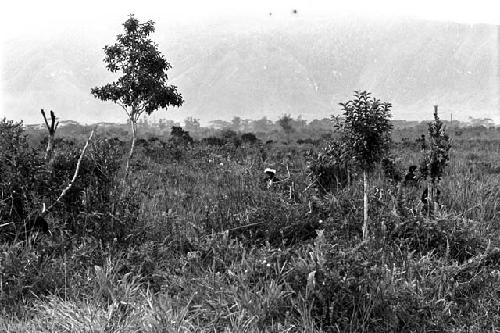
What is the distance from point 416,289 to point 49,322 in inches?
128

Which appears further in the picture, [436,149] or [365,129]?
[436,149]

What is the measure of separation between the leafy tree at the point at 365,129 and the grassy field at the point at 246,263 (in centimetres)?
92

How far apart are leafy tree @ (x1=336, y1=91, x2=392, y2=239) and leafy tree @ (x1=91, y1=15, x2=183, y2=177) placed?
10.6m

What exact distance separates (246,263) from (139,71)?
39.3 ft

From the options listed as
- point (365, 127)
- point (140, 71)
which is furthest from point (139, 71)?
point (365, 127)

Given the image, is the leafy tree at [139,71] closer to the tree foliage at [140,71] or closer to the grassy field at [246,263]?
the tree foliage at [140,71]

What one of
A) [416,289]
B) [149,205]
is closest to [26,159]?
[149,205]

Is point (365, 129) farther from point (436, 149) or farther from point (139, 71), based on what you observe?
point (139, 71)

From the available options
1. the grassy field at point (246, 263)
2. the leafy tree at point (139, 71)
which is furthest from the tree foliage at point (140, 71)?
the grassy field at point (246, 263)

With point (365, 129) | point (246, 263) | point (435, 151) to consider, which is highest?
point (365, 129)

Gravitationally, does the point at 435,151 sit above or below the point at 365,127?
below

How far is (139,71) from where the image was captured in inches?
617

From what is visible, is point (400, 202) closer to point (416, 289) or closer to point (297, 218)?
point (297, 218)

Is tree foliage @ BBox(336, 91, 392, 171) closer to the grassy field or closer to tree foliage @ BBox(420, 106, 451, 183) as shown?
tree foliage @ BBox(420, 106, 451, 183)
